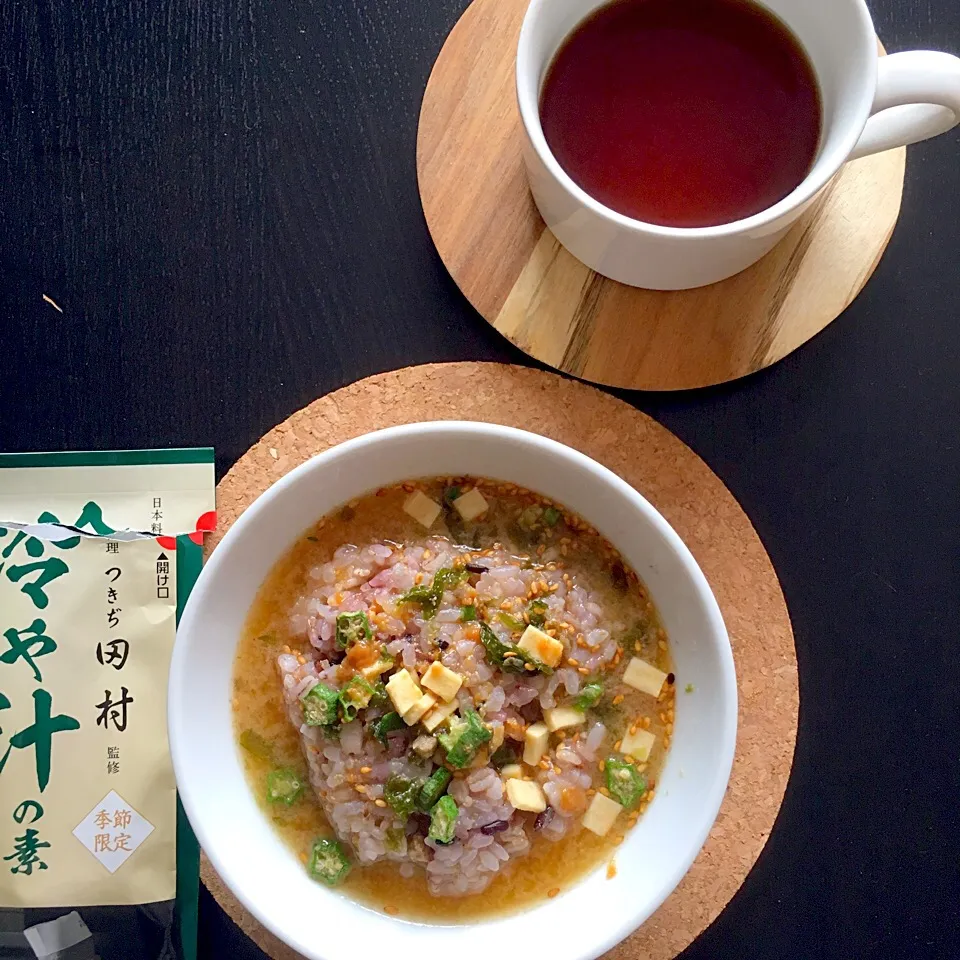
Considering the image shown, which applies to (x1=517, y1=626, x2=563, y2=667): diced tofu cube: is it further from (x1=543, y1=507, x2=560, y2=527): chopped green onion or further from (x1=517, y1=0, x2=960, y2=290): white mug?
(x1=517, y1=0, x2=960, y2=290): white mug

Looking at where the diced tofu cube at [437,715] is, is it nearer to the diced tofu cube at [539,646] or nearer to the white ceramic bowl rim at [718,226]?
the diced tofu cube at [539,646]

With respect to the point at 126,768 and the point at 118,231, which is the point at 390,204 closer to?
the point at 118,231

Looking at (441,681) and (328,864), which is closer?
(441,681)

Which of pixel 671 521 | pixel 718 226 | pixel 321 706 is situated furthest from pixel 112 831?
pixel 718 226

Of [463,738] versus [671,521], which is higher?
[671,521]

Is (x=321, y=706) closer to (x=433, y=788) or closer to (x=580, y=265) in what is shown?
(x=433, y=788)

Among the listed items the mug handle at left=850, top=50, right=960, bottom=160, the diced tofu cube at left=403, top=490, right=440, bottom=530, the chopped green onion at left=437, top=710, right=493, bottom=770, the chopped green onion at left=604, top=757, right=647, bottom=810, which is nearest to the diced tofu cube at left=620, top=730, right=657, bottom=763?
the chopped green onion at left=604, top=757, right=647, bottom=810
